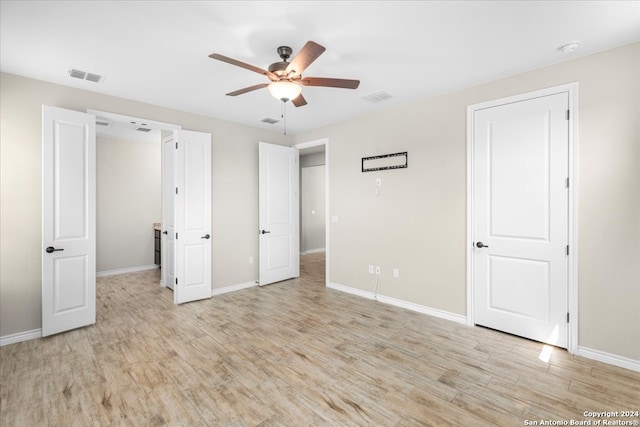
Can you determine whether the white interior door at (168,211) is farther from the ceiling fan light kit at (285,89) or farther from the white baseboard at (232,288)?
the ceiling fan light kit at (285,89)

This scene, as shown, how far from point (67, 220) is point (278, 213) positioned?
2914 mm

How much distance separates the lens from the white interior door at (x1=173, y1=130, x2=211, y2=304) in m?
4.15

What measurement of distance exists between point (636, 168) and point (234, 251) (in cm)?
480

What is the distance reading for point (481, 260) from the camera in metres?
3.31

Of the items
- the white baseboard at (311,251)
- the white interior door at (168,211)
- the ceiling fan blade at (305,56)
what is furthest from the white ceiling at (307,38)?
the white baseboard at (311,251)

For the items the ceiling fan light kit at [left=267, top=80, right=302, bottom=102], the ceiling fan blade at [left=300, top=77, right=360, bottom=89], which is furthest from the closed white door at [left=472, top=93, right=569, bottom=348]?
the ceiling fan light kit at [left=267, top=80, right=302, bottom=102]

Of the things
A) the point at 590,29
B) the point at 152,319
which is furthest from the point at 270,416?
the point at 590,29

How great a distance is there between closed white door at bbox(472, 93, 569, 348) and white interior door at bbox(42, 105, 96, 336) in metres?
4.38

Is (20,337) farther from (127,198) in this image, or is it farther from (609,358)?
(609,358)

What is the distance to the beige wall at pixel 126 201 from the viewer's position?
5820 mm

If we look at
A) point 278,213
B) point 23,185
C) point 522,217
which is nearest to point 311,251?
point 278,213

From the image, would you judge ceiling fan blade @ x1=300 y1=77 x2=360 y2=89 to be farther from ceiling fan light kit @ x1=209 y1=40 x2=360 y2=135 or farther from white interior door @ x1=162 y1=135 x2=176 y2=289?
white interior door @ x1=162 y1=135 x2=176 y2=289

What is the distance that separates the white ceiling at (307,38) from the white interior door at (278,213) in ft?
6.30

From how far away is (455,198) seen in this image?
11.5 ft
